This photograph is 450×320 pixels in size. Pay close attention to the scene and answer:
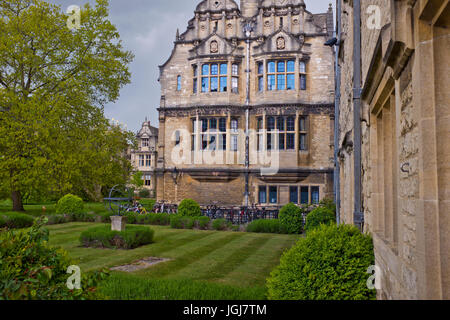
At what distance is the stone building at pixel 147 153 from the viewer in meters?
60.5

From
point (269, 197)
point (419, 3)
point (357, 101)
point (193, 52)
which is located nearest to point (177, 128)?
point (193, 52)

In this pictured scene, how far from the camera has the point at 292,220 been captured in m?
16.3

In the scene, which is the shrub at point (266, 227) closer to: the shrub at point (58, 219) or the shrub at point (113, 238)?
the shrub at point (113, 238)

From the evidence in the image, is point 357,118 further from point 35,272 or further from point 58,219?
point 58,219

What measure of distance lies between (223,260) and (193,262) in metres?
0.90

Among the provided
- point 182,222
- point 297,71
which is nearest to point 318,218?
point 182,222

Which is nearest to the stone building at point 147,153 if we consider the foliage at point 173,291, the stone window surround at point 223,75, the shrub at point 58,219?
the stone window surround at point 223,75

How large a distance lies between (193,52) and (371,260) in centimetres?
2171

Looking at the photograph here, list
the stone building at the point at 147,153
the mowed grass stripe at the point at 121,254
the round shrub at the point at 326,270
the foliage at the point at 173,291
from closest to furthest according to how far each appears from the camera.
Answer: the round shrub at the point at 326,270 → the foliage at the point at 173,291 → the mowed grass stripe at the point at 121,254 → the stone building at the point at 147,153

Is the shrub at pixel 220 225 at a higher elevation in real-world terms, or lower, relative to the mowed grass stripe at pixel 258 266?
higher

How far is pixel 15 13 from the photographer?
2219 centimetres

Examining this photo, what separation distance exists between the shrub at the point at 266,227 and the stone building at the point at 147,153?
44227 millimetres

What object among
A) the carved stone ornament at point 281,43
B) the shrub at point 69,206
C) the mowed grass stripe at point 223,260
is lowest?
the mowed grass stripe at point 223,260

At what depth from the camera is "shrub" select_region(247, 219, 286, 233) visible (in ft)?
54.4
